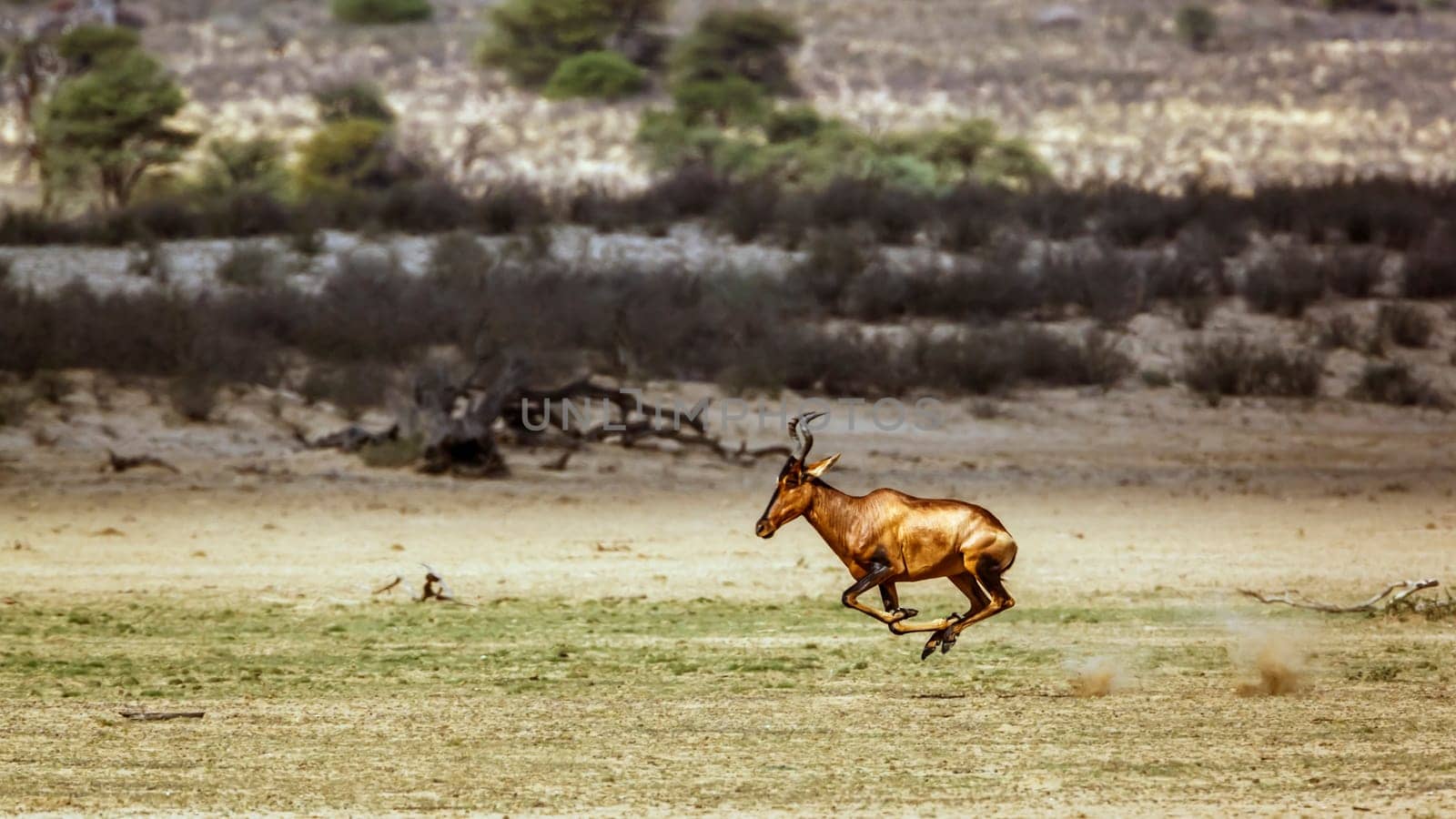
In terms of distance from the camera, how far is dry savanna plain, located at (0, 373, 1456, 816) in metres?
6.82

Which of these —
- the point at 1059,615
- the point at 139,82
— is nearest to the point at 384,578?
the point at 1059,615

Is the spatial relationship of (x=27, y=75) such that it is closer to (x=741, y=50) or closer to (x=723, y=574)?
(x=741, y=50)

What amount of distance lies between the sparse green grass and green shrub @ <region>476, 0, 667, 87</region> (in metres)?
39.8

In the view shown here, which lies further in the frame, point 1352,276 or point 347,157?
point 347,157

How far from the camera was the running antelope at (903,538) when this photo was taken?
528 cm

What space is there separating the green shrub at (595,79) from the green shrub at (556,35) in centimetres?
155

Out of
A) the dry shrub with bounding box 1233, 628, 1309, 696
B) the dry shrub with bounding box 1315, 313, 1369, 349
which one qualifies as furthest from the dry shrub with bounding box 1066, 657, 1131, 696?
the dry shrub with bounding box 1315, 313, 1369, 349

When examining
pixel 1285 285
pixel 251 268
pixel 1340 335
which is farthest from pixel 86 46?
pixel 1340 335

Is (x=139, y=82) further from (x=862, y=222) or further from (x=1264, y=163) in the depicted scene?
(x=1264, y=163)

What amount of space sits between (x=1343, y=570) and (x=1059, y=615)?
3.02 m

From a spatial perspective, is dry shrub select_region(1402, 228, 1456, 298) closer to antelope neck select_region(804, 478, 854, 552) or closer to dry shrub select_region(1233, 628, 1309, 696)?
dry shrub select_region(1233, 628, 1309, 696)

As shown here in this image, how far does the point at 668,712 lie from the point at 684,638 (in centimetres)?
205

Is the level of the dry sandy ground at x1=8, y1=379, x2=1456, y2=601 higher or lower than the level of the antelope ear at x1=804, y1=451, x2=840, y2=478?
lower

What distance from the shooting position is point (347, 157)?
39438 millimetres
